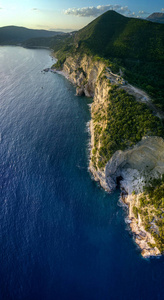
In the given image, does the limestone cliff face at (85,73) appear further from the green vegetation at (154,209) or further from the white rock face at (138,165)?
the green vegetation at (154,209)

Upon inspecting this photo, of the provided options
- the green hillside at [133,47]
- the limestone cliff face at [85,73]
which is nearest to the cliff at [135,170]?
the limestone cliff face at [85,73]

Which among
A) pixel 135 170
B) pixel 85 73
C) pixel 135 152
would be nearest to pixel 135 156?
pixel 135 152

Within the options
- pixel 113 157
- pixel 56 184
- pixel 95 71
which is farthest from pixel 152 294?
pixel 95 71

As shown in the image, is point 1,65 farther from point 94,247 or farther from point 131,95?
point 94,247

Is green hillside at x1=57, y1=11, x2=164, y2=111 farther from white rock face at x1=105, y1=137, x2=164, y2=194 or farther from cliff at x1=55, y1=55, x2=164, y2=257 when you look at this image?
white rock face at x1=105, y1=137, x2=164, y2=194

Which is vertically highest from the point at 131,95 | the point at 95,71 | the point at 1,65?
the point at 1,65

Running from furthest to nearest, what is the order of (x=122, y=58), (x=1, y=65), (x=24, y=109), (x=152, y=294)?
1. (x=1, y=65)
2. (x=122, y=58)
3. (x=24, y=109)
4. (x=152, y=294)
